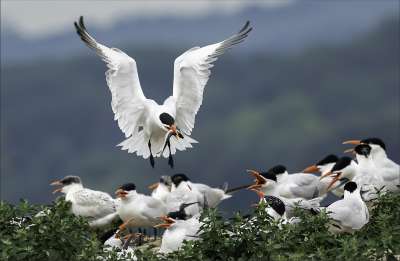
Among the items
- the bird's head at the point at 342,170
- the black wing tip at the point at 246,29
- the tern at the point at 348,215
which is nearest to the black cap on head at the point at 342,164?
the bird's head at the point at 342,170

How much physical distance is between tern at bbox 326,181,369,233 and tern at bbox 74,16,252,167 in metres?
3.30

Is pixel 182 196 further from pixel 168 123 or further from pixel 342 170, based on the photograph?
pixel 342 170

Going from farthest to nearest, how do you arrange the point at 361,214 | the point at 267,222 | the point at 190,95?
the point at 190,95 < the point at 361,214 < the point at 267,222

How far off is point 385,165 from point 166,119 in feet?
9.01

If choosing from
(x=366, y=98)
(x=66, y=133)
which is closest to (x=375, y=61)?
(x=366, y=98)

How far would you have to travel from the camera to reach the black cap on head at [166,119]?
12.9 metres

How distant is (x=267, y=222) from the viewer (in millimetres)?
8844

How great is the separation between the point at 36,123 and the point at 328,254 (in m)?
153

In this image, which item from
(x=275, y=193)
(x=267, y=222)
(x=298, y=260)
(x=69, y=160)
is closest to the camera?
(x=298, y=260)

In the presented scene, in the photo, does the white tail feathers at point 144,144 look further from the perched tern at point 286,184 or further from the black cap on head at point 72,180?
the perched tern at point 286,184

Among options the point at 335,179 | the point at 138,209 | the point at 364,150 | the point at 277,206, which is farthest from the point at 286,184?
the point at 277,206

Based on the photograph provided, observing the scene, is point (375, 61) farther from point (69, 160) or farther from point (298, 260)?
point (298, 260)

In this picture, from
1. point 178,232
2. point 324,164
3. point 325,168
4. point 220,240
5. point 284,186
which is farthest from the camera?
point 324,164

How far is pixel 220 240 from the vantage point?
8.70 meters
